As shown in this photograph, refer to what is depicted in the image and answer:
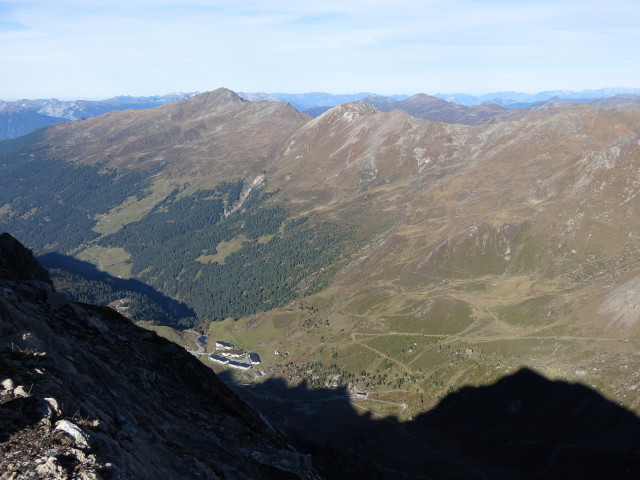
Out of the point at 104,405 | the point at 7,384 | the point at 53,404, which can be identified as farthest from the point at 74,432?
the point at 104,405

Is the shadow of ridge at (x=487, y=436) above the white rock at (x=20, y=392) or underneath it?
underneath

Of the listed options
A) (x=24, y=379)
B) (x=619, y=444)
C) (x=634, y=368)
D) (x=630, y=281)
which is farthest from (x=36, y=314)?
(x=630, y=281)

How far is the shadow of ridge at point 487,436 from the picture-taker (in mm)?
110562

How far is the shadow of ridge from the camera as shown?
363 ft

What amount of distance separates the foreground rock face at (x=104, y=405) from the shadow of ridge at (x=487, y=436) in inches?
1803

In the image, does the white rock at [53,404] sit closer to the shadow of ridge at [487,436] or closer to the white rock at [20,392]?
the white rock at [20,392]

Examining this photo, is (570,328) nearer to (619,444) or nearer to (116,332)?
(619,444)

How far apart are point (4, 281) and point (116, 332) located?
13801 millimetres

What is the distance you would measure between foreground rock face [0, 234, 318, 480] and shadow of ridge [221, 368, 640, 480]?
45802 mm

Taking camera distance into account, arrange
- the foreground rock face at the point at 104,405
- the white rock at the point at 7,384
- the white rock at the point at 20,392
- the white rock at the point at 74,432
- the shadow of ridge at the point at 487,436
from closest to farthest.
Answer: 1. the foreground rock face at the point at 104,405
2. the white rock at the point at 74,432
3. the white rock at the point at 20,392
4. the white rock at the point at 7,384
5. the shadow of ridge at the point at 487,436

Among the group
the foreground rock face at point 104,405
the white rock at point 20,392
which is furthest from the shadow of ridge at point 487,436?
the white rock at point 20,392

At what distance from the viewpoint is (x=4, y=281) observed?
49750 millimetres

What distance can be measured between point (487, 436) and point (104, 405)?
135m

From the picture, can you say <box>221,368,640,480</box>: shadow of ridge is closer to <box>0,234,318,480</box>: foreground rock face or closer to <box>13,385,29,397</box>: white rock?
<box>0,234,318,480</box>: foreground rock face
